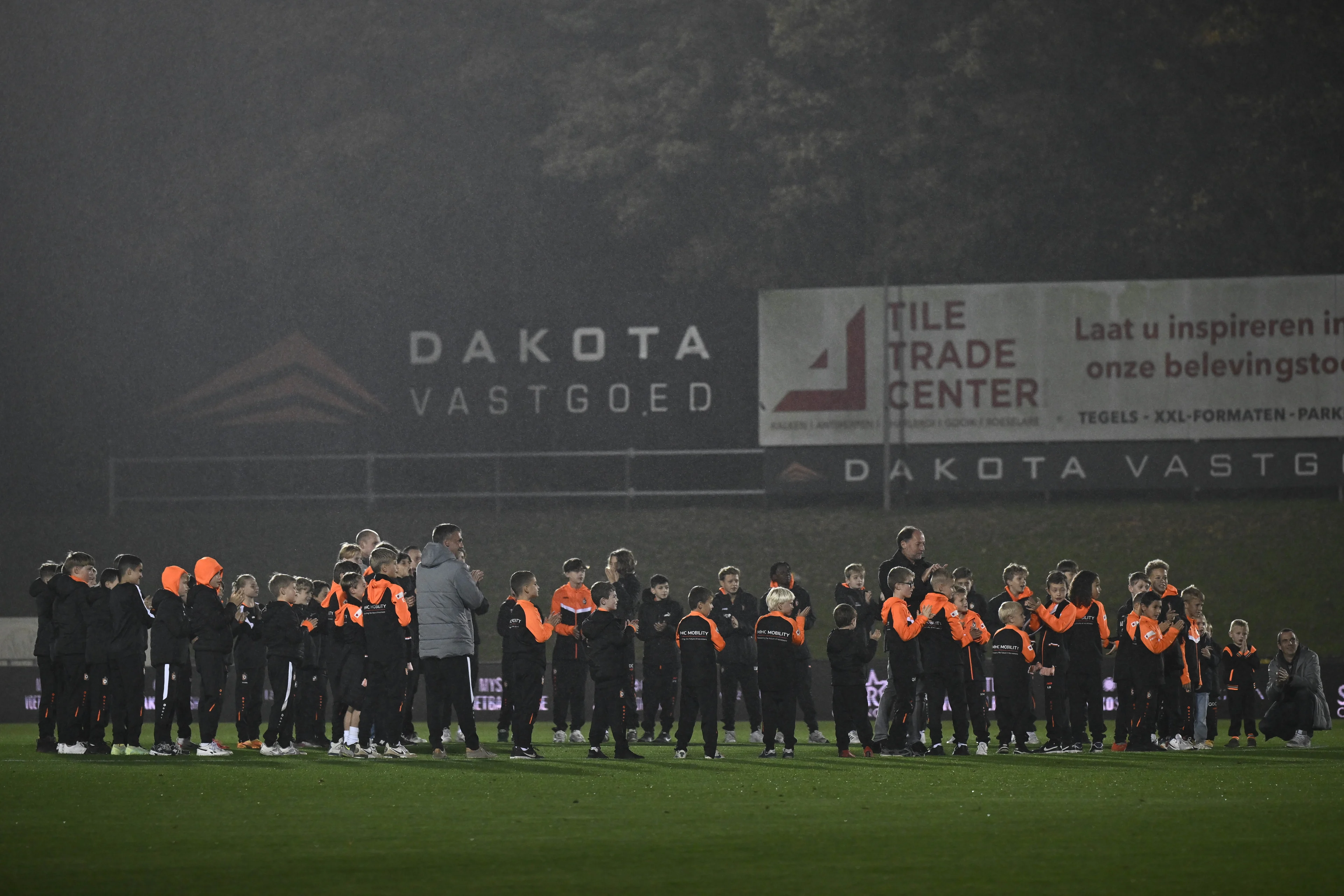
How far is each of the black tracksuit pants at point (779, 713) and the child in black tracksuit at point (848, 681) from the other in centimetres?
45

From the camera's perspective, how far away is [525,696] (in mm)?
17672

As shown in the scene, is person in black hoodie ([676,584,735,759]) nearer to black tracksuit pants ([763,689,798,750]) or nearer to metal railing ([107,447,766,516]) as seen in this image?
black tracksuit pants ([763,689,798,750])

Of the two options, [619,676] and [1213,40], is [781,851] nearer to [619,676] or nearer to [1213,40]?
[619,676]

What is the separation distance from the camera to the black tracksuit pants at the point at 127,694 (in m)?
18.1

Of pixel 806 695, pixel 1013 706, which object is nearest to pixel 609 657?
pixel 1013 706

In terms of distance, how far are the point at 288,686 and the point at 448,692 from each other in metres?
2.14

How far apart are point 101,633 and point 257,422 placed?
22278 millimetres

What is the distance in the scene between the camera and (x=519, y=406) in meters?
38.9

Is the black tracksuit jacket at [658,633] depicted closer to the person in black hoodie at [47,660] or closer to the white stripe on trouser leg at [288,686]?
the white stripe on trouser leg at [288,686]

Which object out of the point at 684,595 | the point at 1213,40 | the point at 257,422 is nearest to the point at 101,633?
the point at 684,595

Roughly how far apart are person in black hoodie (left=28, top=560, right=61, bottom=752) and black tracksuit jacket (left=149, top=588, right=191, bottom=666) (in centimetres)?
134

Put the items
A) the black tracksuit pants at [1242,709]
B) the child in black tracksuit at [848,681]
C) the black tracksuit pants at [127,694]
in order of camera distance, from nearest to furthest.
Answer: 1. the child in black tracksuit at [848,681]
2. the black tracksuit pants at [127,694]
3. the black tracksuit pants at [1242,709]

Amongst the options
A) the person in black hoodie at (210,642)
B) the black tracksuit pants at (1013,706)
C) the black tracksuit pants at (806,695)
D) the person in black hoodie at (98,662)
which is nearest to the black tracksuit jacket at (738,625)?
the black tracksuit pants at (806,695)

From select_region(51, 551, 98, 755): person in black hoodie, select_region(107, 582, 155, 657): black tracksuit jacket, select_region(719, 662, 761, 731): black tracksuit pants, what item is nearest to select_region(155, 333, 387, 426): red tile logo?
select_region(719, 662, 761, 731): black tracksuit pants
